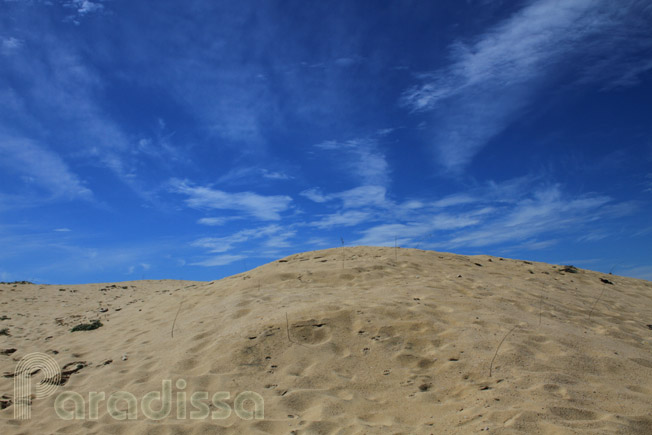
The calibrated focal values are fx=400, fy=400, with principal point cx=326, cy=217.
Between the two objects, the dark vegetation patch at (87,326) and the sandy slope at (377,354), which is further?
the dark vegetation patch at (87,326)

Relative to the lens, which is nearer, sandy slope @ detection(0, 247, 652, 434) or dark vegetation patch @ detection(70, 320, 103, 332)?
sandy slope @ detection(0, 247, 652, 434)

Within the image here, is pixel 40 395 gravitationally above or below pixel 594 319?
below

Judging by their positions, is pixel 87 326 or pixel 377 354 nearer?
pixel 377 354

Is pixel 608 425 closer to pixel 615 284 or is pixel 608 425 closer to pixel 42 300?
pixel 615 284

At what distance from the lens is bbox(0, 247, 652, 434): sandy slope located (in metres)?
4.10

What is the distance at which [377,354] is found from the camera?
214 inches

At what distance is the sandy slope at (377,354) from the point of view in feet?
13.5

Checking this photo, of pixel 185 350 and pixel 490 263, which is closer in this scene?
pixel 185 350

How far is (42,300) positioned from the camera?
1630 cm

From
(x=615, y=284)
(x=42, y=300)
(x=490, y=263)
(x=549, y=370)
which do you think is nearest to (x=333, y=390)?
(x=549, y=370)

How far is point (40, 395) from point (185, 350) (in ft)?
6.70

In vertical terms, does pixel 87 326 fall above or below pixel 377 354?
above

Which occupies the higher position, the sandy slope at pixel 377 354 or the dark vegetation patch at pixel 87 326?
the dark vegetation patch at pixel 87 326

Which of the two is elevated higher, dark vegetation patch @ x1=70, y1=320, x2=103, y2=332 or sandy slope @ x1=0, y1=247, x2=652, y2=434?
dark vegetation patch @ x1=70, y1=320, x2=103, y2=332
